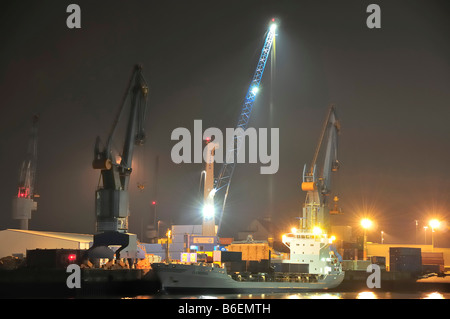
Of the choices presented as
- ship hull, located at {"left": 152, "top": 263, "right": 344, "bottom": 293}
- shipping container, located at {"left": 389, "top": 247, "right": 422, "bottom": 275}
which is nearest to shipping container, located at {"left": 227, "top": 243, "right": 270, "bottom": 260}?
ship hull, located at {"left": 152, "top": 263, "right": 344, "bottom": 293}

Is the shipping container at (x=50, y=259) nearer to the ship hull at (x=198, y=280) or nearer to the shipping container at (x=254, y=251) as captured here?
the ship hull at (x=198, y=280)

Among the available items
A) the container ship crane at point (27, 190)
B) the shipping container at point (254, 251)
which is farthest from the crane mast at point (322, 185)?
the container ship crane at point (27, 190)

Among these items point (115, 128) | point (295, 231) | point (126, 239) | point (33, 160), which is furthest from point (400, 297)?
point (33, 160)

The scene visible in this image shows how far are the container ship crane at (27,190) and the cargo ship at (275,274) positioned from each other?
57.2 metres

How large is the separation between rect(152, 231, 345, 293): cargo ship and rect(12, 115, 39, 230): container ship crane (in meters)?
57.2

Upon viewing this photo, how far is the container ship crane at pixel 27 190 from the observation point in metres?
113

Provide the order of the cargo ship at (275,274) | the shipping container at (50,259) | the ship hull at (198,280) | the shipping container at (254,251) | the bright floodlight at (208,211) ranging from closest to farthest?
the ship hull at (198,280)
the cargo ship at (275,274)
the shipping container at (50,259)
the shipping container at (254,251)
the bright floodlight at (208,211)

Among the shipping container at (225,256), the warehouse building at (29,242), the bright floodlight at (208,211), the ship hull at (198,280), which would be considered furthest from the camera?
the bright floodlight at (208,211)

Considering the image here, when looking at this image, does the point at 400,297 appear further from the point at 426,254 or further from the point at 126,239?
the point at 126,239

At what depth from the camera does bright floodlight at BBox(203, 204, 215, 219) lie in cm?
11094

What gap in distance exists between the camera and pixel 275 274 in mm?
68125

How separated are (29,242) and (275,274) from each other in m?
39.4

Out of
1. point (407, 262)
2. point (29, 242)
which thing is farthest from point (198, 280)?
point (29, 242)

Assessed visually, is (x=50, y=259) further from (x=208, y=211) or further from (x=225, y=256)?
(x=208, y=211)
